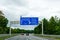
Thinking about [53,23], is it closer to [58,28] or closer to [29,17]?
[58,28]

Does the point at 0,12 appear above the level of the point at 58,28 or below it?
above

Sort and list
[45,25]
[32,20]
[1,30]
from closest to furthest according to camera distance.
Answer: [32,20] → [1,30] → [45,25]

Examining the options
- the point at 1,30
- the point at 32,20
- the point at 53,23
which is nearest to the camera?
the point at 32,20

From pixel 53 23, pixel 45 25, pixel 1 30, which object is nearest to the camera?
pixel 1 30

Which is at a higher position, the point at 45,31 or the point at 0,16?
the point at 0,16

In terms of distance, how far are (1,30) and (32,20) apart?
46851 millimetres

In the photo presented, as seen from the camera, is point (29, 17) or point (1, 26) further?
point (1, 26)

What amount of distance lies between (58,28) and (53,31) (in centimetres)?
513

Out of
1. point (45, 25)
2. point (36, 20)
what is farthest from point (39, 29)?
point (36, 20)

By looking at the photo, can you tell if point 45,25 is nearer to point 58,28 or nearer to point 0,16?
point 58,28

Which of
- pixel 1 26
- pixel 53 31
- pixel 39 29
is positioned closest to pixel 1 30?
pixel 1 26

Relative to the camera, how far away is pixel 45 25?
13625 centimetres

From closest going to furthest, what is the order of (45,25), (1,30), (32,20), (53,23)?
(32,20), (1,30), (53,23), (45,25)

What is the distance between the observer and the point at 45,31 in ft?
423
